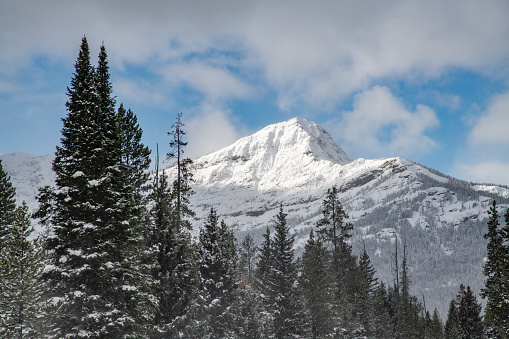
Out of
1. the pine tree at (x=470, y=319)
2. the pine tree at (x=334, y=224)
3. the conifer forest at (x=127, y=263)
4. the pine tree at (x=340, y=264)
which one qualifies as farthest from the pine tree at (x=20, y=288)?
the pine tree at (x=470, y=319)

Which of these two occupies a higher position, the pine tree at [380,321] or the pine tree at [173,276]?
the pine tree at [173,276]

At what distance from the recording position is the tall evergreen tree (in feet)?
58.4

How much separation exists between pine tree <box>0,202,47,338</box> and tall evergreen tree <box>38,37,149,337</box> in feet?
25.1

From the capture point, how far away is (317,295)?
40.9 m

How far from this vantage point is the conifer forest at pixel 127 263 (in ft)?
59.3

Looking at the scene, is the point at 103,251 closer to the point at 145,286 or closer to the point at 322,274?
the point at 145,286

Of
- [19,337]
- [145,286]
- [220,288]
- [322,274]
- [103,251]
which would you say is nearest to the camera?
[103,251]

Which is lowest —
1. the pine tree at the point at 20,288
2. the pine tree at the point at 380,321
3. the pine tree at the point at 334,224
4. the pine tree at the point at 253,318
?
the pine tree at the point at 380,321

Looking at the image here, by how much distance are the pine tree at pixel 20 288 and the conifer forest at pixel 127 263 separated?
7 cm

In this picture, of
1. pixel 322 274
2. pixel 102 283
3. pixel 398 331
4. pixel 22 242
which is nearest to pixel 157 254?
pixel 102 283

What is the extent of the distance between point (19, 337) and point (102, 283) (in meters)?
10.2

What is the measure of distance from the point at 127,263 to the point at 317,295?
2633 cm

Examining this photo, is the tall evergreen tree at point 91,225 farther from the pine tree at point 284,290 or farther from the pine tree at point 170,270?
the pine tree at point 284,290

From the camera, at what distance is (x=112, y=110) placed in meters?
20.2
